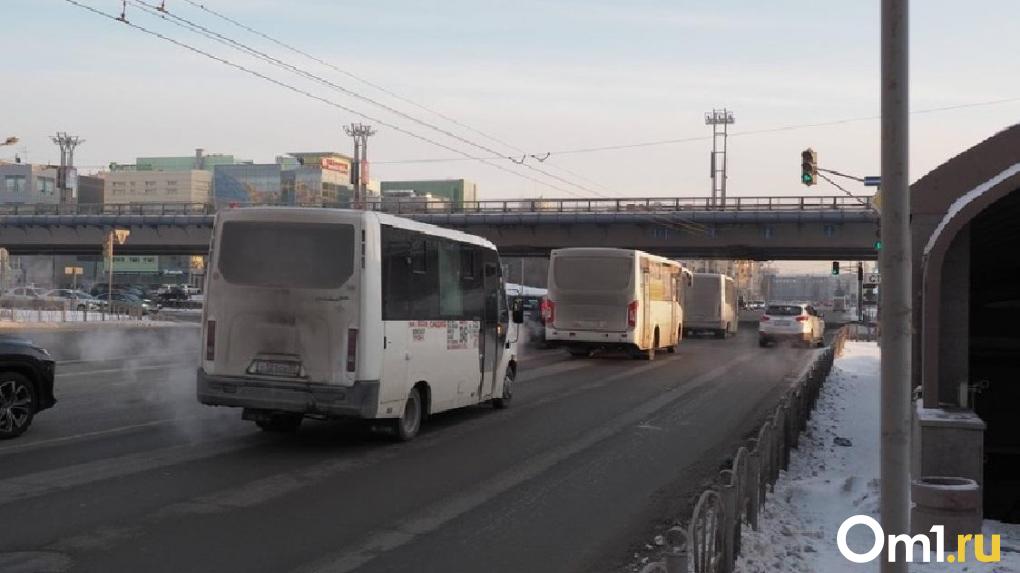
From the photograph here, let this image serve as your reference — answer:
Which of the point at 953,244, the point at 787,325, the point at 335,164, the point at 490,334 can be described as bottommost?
the point at 787,325

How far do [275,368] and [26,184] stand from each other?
143 metres

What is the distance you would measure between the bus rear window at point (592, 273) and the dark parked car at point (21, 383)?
54.6 feet

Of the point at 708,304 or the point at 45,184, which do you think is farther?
the point at 45,184

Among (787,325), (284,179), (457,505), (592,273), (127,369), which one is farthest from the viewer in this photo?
(284,179)

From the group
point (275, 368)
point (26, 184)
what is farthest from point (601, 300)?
point (26, 184)

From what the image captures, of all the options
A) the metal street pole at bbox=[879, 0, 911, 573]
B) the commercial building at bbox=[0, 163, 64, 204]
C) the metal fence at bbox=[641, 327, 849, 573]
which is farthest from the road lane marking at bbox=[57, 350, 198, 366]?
the commercial building at bbox=[0, 163, 64, 204]

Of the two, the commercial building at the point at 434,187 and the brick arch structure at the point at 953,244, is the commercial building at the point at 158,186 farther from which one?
the brick arch structure at the point at 953,244

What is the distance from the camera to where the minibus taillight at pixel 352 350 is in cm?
1016

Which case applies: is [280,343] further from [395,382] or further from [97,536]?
[97,536]

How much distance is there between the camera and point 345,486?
8672 mm

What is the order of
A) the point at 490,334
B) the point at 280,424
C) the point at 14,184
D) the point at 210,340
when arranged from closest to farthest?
the point at 210,340, the point at 280,424, the point at 490,334, the point at 14,184

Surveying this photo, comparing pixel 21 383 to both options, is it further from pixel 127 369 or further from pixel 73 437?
pixel 127 369

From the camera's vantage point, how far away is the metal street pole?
16.3 ft

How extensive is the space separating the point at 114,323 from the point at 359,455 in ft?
118
